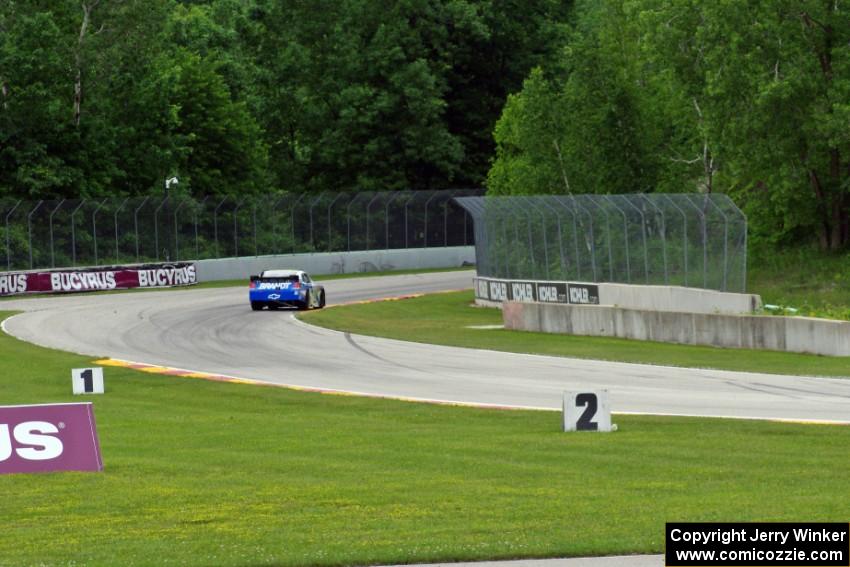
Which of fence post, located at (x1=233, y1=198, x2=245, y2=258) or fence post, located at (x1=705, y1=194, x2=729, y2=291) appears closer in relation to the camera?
fence post, located at (x1=705, y1=194, x2=729, y2=291)

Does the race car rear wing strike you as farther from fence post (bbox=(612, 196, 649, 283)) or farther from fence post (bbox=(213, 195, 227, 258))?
fence post (bbox=(213, 195, 227, 258))

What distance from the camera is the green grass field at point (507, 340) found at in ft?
88.1

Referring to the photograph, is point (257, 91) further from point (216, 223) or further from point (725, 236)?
point (725, 236)

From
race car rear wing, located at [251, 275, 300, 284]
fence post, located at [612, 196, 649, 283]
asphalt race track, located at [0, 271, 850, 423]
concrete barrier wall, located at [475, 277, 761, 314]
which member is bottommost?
asphalt race track, located at [0, 271, 850, 423]

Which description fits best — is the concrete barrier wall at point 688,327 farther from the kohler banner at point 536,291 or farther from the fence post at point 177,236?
the fence post at point 177,236

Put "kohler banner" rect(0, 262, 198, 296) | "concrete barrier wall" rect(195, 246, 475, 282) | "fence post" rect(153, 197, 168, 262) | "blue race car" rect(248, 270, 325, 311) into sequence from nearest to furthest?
"blue race car" rect(248, 270, 325, 311)
"kohler banner" rect(0, 262, 198, 296)
"fence post" rect(153, 197, 168, 262)
"concrete barrier wall" rect(195, 246, 475, 282)

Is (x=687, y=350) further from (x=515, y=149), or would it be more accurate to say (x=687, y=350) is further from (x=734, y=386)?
(x=515, y=149)

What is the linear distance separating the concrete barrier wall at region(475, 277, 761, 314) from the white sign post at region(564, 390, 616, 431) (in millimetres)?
15654

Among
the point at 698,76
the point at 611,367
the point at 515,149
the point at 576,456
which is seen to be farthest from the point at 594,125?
the point at 576,456

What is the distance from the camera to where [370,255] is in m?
70.1

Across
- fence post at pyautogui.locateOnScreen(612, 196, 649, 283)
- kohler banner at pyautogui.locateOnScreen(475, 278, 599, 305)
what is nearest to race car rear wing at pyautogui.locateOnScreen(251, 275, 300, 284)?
kohler banner at pyautogui.locateOnScreen(475, 278, 599, 305)

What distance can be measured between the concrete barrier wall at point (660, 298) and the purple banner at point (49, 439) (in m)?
21.2

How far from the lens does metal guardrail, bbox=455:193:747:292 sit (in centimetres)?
3281

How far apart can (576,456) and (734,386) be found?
328 inches
